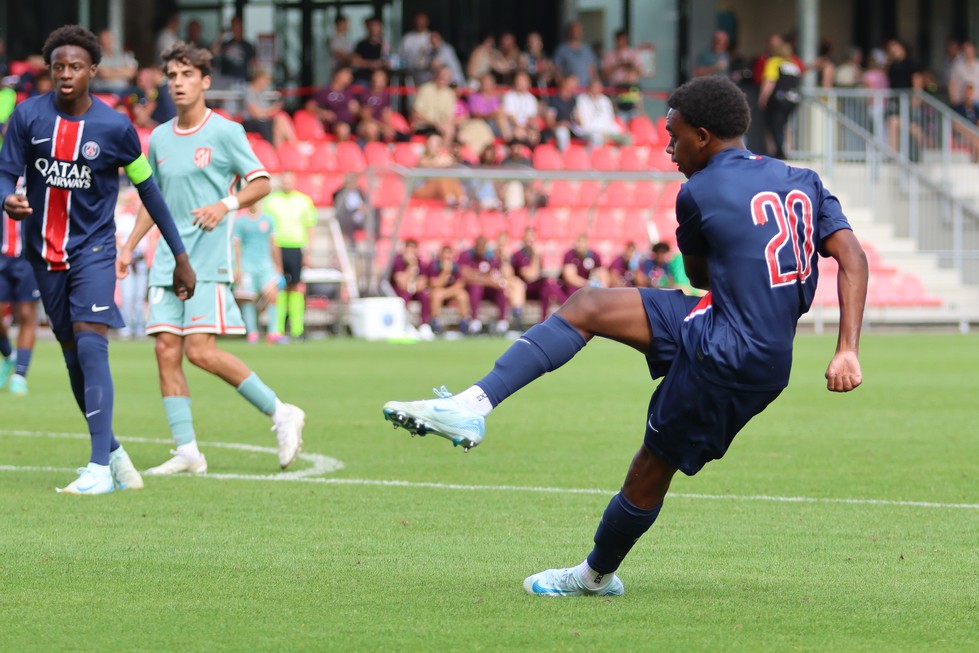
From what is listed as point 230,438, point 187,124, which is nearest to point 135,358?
point 230,438

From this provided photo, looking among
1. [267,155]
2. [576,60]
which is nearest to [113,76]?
[267,155]

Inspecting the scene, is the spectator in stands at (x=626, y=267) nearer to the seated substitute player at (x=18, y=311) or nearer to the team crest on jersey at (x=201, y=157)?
the seated substitute player at (x=18, y=311)

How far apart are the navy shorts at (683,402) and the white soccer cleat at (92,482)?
3.54 meters

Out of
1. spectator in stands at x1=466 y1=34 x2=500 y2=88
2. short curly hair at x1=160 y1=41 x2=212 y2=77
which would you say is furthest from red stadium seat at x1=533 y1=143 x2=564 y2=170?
short curly hair at x1=160 y1=41 x2=212 y2=77

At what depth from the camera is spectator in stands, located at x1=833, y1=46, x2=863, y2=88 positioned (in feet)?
102

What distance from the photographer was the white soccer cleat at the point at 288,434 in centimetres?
864

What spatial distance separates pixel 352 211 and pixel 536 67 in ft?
22.1

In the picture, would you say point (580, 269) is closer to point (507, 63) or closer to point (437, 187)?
point (437, 187)

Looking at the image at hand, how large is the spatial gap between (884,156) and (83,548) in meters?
24.3

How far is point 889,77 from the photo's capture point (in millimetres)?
30688

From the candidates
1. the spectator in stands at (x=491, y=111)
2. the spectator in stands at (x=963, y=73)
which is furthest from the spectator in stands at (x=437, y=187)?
the spectator in stands at (x=963, y=73)

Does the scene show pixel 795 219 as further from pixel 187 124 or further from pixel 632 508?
pixel 187 124

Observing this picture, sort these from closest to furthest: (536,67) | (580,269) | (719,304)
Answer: (719,304) → (580,269) → (536,67)

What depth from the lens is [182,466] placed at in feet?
28.2
